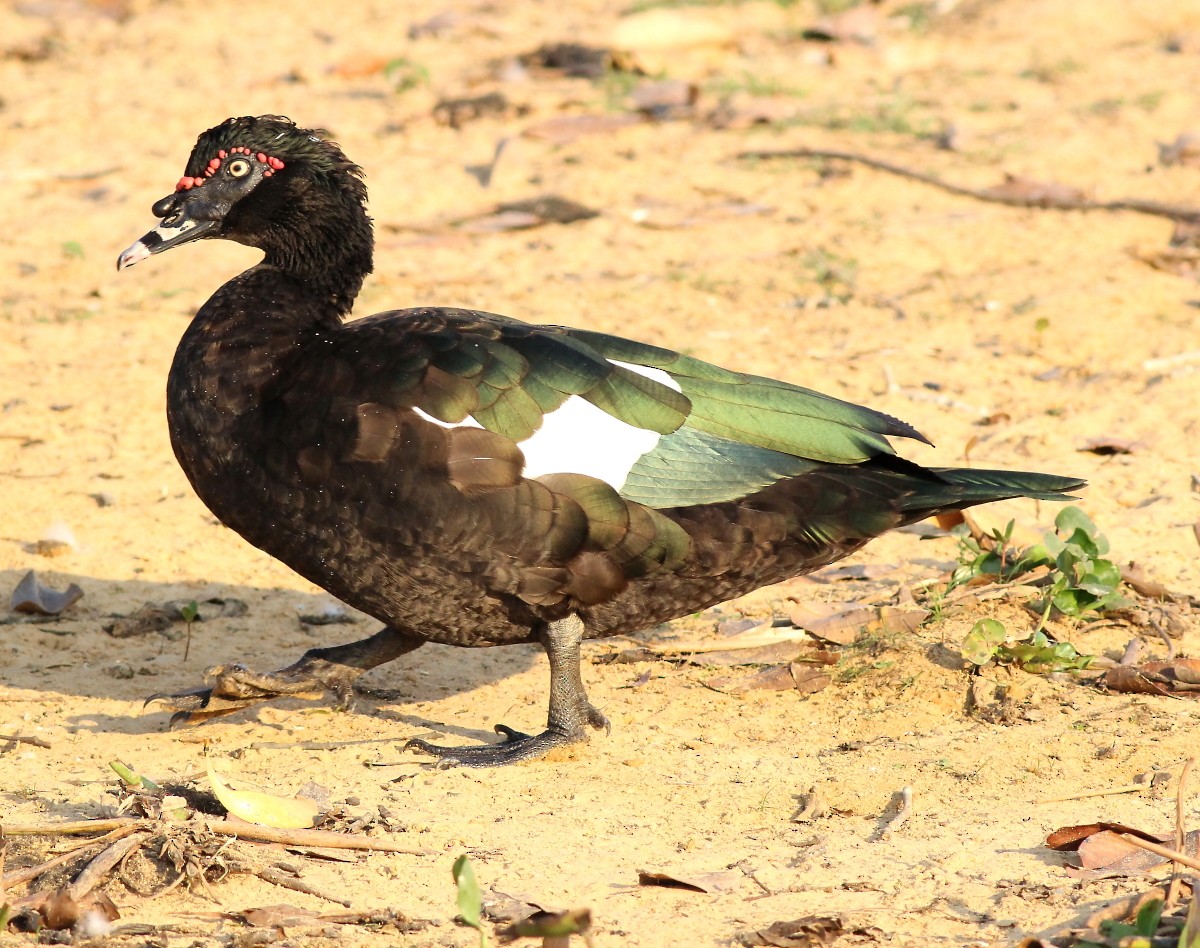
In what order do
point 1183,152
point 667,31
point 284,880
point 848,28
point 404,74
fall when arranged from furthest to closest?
point 848,28, point 404,74, point 667,31, point 1183,152, point 284,880

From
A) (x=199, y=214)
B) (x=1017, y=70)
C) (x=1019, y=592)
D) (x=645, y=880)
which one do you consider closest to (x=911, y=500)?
(x=1019, y=592)

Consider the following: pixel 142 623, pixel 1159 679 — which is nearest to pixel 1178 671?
pixel 1159 679

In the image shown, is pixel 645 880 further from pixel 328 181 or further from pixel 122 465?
pixel 122 465

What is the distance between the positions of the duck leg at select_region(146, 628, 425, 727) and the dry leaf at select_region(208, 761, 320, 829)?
723mm

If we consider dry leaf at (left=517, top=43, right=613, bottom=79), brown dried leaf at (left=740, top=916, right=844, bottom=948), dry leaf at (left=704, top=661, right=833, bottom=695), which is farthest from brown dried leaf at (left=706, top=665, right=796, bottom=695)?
dry leaf at (left=517, top=43, right=613, bottom=79)

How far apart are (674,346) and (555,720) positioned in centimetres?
289

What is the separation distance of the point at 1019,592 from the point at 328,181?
97.4 inches

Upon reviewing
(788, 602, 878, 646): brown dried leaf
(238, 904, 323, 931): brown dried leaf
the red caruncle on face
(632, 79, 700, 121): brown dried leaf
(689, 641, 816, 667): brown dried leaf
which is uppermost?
the red caruncle on face

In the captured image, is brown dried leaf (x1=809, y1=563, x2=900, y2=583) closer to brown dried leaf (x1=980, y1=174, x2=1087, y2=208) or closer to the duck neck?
the duck neck

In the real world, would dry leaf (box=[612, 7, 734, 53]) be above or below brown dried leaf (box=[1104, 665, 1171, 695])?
above

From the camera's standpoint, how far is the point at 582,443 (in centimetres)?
407

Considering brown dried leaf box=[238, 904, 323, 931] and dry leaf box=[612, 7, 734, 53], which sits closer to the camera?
brown dried leaf box=[238, 904, 323, 931]

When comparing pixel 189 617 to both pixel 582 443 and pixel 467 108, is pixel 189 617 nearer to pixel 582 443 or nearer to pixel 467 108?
pixel 582 443

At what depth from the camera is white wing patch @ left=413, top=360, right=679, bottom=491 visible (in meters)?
4.04
